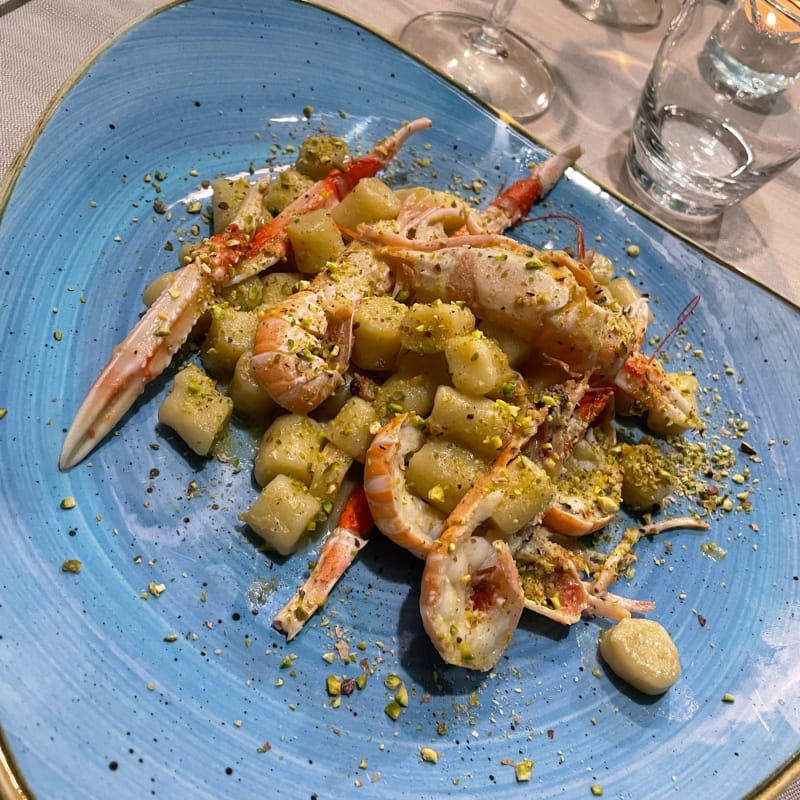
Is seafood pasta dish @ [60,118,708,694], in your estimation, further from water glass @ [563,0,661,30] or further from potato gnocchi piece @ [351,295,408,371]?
water glass @ [563,0,661,30]

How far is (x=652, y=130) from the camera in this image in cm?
259

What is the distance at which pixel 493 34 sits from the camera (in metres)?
2.81

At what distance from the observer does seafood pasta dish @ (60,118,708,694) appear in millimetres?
1436

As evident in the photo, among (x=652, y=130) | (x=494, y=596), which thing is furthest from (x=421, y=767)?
(x=652, y=130)

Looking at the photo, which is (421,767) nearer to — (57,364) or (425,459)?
(425,459)

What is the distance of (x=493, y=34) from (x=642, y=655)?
234 cm

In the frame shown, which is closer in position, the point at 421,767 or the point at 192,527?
the point at 421,767

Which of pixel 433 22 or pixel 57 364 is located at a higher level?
pixel 433 22

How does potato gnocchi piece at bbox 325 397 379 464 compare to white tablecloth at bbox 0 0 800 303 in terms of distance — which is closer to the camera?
potato gnocchi piece at bbox 325 397 379 464

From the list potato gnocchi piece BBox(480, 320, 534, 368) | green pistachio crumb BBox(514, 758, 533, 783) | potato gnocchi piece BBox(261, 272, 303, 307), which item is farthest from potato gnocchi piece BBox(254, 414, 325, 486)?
green pistachio crumb BBox(514, 758, 533, 783)

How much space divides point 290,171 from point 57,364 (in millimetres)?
773

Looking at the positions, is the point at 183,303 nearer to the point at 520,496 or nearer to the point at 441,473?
the point at 441,473

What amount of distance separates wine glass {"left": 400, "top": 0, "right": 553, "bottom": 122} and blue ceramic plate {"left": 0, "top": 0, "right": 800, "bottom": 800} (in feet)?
3.08

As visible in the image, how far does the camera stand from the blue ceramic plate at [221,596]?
120 centimetres
